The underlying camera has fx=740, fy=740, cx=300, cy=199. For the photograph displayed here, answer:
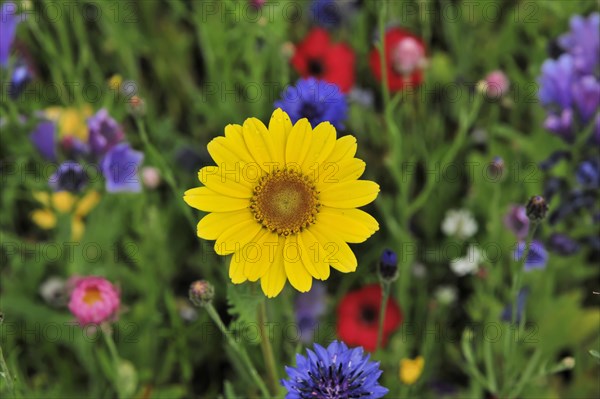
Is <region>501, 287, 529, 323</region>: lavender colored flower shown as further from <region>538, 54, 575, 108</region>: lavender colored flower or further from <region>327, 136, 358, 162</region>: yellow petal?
<region>327, 136, 358, 162</region>: yellow petal

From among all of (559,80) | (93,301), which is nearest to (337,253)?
(93,301)

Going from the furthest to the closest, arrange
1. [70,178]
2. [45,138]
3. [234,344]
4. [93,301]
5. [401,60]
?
[401,60] → [45,138] → [70,178] → [93,301] → [234,344]

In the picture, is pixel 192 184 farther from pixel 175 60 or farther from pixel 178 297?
pixel 175 60

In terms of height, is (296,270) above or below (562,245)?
below

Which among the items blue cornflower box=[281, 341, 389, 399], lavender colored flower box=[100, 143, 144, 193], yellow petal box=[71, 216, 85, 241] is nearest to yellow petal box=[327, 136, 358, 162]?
blue cornflower box=[281, 341, 389, 399]

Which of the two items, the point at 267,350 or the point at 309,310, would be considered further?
the point at 309,310

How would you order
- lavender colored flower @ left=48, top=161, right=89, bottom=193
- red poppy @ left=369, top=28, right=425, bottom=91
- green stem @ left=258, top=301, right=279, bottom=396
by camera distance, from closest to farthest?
green stem @ left=258, top=301, right=279, bottom=396, lavender colored flower @ left=48, top=161, right=89, bottom=193, red poppy @ left=369, top=28, right=425, bottom=91

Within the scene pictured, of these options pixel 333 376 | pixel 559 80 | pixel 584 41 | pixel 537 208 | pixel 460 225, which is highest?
pixel 584 41

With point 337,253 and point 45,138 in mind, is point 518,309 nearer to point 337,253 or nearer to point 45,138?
point 337,253
